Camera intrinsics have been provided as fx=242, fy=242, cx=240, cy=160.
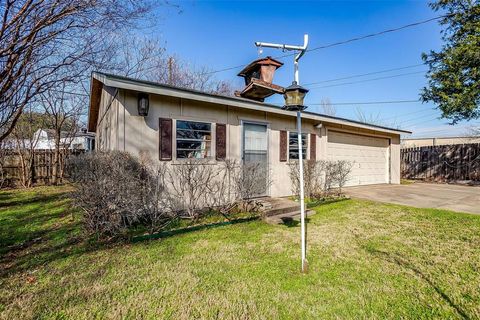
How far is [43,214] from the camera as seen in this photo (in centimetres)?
608

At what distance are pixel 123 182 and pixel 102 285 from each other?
1768 millimetres

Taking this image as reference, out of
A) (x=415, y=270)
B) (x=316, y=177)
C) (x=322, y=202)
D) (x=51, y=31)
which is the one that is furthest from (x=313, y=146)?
(x=51, y=31)

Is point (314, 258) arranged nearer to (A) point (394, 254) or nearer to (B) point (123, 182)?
(A) point (394, 254)

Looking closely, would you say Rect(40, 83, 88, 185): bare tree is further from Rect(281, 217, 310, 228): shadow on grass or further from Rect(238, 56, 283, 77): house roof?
Rect(281, 217, 310, 228): shadow on grass

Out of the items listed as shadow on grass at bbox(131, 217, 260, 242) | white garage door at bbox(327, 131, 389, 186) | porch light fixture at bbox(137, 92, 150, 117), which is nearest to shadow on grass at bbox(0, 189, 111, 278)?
shadow on grass at bbox(131, 217, 260, 242)

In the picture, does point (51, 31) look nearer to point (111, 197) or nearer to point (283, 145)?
point (111, 197)

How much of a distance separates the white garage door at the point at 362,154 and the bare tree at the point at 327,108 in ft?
45.8

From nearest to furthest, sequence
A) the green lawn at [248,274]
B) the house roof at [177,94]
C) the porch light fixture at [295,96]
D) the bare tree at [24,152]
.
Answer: the green lawn at [248,274], the porch light fixture at [295,96], the house roof at [177,94], the bare tree at [24,152]

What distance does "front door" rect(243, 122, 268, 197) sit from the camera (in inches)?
286

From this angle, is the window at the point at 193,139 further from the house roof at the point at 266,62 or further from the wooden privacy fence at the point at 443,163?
the wooden privacy fence at the point at 443,163

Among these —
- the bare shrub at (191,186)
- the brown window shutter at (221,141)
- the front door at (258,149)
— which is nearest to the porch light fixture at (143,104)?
the bare shrub at (191,186)

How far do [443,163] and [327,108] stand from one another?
13688 mm

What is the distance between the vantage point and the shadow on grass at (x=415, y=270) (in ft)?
7.79

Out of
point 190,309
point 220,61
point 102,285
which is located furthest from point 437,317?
point 220,61
